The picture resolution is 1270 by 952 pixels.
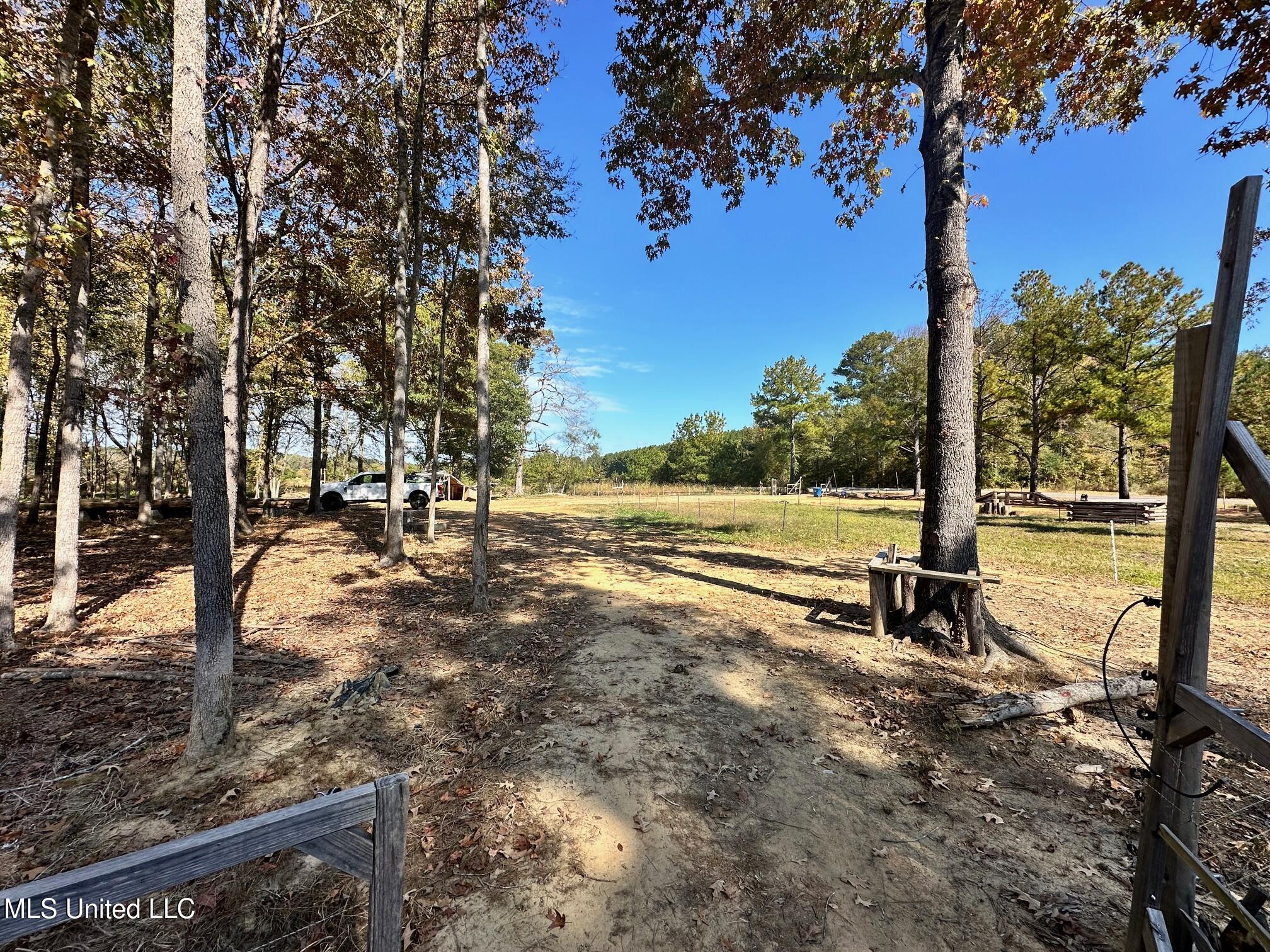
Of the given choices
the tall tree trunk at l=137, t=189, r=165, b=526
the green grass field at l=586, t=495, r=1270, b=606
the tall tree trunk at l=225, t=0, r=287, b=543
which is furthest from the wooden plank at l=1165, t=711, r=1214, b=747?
the tall tree trunk at l=137, t=189, r=165, b=526

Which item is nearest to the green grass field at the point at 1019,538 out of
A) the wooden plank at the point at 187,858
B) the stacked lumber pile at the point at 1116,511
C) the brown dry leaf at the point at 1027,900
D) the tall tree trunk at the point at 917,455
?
the stacked lumber pile at the point at 1116,511

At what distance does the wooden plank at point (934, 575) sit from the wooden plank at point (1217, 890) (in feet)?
10.7

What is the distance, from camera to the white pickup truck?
1875cm

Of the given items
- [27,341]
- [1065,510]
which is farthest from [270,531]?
[1065,510]

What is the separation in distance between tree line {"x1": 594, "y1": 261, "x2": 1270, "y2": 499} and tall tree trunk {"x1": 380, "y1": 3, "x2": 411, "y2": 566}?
873cm

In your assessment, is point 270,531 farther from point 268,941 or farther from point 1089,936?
point 1089,936

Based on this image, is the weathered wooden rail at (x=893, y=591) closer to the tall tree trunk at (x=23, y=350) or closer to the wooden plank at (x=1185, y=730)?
the wooden plank at (x=1185, y=730)

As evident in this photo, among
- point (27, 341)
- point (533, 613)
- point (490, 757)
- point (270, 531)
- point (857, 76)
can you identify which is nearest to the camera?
point (490, 757)

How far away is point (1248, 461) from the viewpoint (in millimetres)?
1528

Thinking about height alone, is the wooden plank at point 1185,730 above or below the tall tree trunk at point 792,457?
below

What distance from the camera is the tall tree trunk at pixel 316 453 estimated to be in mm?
13625

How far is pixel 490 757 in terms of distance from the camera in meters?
3.21

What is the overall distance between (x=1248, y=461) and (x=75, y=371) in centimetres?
998

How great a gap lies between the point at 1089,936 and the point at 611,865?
2.14 metres
